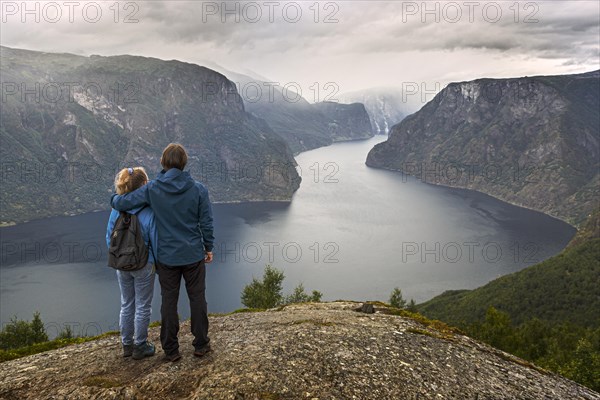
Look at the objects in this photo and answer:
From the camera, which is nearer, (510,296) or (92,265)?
(510,296)

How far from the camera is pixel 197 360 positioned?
920cm

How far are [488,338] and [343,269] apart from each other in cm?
9960

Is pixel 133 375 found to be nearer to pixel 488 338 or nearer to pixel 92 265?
pixel 488 338

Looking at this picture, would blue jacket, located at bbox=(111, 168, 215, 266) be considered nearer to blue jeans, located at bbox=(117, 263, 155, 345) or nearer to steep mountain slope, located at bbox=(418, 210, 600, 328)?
blue jeans, located at bbox=(117, 263, 155, 345)

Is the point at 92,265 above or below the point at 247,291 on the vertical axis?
below

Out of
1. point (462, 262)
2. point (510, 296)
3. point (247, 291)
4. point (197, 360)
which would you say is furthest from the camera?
point (462, 262)

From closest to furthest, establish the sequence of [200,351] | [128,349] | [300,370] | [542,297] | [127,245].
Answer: [127,245], [300,370], [200,351], [128,349], [542,297]

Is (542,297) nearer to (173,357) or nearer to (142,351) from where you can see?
(173,357)

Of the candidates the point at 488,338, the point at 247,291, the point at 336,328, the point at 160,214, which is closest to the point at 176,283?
the point at 160,214

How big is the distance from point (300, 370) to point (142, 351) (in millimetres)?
3561

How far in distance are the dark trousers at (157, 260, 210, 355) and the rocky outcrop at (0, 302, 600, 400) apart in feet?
2.06

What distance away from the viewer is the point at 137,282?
867 centimetres

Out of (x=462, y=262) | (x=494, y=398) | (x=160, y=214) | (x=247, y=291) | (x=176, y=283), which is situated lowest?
(x=462, y=262)

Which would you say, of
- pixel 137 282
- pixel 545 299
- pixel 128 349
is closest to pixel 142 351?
pixel 128 349
